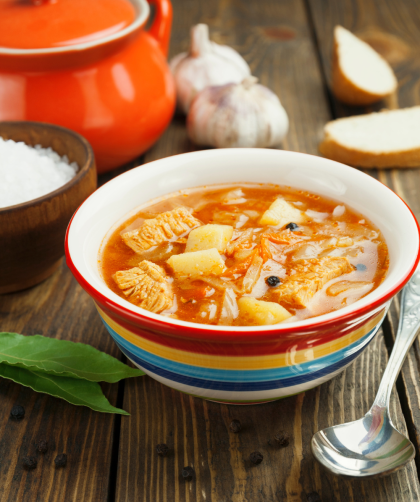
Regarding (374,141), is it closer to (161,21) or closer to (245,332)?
(161,21)

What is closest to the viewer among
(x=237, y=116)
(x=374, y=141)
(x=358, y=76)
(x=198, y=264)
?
(x=198, y=264)

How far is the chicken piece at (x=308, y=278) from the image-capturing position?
1861mm

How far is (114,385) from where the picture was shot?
2.08 meters

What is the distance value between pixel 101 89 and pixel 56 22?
411 mm

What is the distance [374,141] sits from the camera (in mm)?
3576

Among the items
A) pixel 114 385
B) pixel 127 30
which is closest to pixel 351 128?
pixel 127 30

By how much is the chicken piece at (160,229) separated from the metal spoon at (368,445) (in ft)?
3.13

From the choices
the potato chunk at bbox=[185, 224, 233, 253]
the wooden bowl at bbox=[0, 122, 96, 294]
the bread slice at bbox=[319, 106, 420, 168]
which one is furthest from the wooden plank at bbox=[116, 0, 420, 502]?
the bread slice at bbox=[319, 106, 420, 168]

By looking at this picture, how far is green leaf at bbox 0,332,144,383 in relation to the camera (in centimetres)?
200

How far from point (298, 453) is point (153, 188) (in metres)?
1.23

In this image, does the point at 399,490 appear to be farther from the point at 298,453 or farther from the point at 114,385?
the point at 114,385

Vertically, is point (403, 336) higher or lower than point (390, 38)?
higher

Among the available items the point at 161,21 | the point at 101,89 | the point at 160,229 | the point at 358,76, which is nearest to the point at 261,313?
the point at 160,229

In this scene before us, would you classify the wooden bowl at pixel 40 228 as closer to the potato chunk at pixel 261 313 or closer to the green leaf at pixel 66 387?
the green leaf at pixel 66 387
